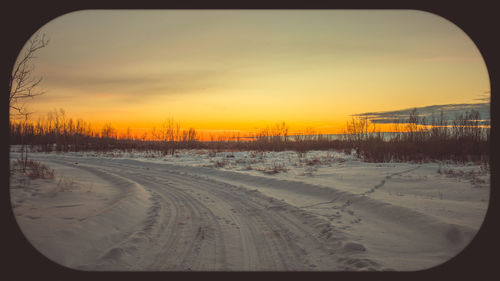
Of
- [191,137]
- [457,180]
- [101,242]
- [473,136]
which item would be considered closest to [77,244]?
[101,242]

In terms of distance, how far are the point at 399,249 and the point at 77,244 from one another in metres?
4.01

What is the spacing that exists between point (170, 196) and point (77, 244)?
3245mm

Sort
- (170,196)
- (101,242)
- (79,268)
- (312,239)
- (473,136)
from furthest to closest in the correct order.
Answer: (473,136), (170,196), (312,239), (101,242), (79,268)

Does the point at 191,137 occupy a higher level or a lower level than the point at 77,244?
higher

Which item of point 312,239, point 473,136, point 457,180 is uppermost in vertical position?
point 473,136

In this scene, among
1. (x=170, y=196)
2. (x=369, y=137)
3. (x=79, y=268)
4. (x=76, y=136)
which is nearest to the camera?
(x=79, y=268)

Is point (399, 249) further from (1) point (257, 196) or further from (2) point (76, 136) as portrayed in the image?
(2) point (76, 136)

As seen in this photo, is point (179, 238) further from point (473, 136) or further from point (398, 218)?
point (473, 136)

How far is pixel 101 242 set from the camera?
3.38 meters

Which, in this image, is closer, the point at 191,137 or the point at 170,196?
the point at 170,196

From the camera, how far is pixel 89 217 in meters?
4.07

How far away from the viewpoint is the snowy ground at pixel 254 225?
9.56 feet

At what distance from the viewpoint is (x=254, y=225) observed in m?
4.21

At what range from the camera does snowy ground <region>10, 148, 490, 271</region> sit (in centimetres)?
291
